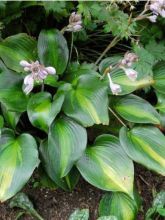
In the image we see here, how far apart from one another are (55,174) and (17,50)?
66 centimetres

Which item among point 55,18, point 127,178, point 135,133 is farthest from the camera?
point 55,18

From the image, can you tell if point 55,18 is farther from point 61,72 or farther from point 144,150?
point 144,150

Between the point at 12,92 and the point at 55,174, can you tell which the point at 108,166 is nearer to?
the point at 55,174

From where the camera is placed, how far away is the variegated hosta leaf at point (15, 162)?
6.61 ft

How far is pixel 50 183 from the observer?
233 cm

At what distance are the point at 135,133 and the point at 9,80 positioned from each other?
66 centimetres

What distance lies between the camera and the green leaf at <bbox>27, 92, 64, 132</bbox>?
213 cm

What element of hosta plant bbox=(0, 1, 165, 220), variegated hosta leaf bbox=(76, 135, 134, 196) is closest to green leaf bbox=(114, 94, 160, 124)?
hosta plant bbox=(0, 1, 165, 220)

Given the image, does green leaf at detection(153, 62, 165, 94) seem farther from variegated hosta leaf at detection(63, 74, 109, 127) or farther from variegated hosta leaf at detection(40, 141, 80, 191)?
variegated hosta leaf at detection(40, 141, 80, 191)

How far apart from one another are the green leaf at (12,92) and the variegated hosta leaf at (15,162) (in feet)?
0.44

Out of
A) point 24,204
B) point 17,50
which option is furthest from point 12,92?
point 24,204

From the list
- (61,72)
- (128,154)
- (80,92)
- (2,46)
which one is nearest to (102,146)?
(128,154)

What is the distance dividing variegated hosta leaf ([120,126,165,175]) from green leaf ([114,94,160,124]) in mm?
49

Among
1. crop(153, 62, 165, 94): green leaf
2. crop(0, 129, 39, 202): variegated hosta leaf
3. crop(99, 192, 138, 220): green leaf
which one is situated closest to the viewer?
crop(0, 129, 39, 202): variegated hosta leaf
